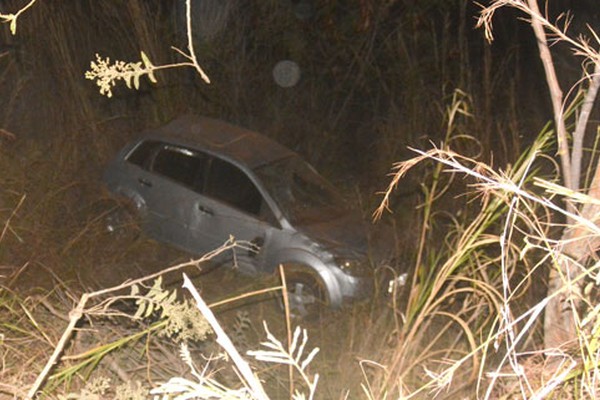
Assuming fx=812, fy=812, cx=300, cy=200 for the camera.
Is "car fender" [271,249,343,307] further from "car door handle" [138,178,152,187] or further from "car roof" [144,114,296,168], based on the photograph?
"car door handle" [138,178,152,187]

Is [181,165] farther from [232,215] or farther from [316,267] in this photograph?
[316,267]

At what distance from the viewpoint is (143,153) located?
891cm

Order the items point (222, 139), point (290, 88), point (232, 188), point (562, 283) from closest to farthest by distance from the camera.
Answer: point (562, 283), point (232, 188), point (222, 139), point (290, 88)

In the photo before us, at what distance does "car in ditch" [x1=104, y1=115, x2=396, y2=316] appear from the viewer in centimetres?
782

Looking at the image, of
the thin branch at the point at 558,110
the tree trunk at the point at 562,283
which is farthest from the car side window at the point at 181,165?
the tree trunk at the point at 562,283

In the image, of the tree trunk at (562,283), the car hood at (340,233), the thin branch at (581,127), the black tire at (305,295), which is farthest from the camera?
the car hood at (340,233)

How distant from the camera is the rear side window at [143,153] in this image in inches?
348

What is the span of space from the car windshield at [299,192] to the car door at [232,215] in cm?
18

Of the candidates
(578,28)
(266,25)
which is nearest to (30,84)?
(266,25)

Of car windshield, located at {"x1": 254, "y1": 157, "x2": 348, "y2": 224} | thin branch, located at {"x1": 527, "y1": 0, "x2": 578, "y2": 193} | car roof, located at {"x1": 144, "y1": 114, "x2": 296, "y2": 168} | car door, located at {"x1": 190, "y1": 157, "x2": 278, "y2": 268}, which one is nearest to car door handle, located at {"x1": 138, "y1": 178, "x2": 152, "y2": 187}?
car roof, located at {"x1": 144, "y1": 114, "x2": 296, "y2": 168}

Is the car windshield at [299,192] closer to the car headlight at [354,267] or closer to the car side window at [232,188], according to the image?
the car side window at [232,188]

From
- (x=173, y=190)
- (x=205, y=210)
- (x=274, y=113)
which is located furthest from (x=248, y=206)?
(x=274, y=113)

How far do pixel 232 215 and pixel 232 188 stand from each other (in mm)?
290

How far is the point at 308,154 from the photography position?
40.3ft
